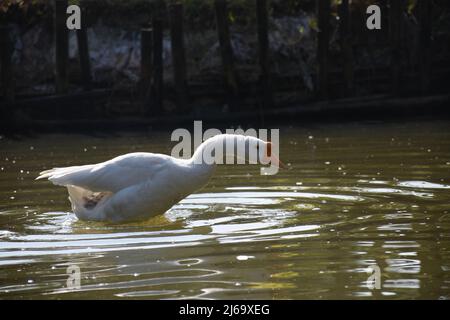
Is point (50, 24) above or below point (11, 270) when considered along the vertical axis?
above

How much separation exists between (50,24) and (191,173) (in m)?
14.5

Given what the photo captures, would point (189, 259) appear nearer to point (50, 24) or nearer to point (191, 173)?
point (191, 173)

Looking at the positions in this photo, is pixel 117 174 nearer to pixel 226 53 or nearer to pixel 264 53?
pixel 264 53

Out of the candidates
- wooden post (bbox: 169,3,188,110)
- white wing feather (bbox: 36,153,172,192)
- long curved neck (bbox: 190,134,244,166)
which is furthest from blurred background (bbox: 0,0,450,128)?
long curved neck (bbox: 190,134,244,166)

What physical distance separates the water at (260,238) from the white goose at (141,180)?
0.17 m

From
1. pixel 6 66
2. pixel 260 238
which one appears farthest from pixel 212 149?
pixel 6 66

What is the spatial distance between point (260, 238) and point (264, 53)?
11.7 m

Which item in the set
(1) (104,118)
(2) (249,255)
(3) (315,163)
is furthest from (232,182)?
(1) (104,118)

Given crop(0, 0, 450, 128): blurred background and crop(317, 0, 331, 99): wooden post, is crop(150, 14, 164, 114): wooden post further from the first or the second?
crop(317, 0, 331, 99): wooden post

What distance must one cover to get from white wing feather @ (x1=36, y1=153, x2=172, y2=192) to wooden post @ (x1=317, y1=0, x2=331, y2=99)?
10.9 metres

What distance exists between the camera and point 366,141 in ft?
53.6

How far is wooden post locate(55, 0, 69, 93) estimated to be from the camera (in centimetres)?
1959

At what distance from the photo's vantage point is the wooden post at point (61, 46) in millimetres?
19594

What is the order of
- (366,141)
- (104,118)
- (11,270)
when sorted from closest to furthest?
1. (11,270)
2. (366,141)
3. (104,118)
